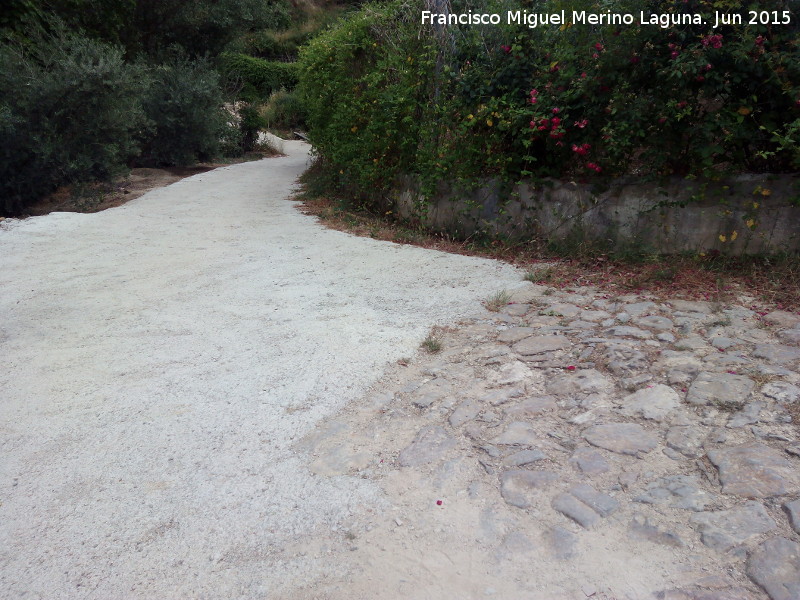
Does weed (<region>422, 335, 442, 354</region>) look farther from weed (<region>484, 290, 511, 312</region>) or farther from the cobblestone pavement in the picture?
weed (<region>484, 290, 511, 312</region>)

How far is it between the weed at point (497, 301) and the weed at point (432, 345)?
0.73m

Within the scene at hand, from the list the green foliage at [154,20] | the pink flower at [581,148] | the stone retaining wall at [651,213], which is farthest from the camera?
the green foliage at [154,20]

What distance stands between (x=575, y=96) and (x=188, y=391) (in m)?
3.93

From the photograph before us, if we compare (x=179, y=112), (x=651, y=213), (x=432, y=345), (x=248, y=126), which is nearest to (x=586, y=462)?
(x=432, y=345)

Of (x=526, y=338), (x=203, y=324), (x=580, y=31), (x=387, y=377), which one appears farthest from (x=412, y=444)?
(x=580, y=31)

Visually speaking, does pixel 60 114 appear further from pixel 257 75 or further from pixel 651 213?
pixel 257 75

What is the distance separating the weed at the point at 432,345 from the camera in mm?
3736

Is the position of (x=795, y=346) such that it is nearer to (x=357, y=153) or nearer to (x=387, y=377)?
(x=387, y=377)

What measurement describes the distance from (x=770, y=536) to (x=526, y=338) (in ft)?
6.32

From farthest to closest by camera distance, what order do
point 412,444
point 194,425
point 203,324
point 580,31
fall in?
point 580,31 < point 203,324 < point 194,425 < point 412,444

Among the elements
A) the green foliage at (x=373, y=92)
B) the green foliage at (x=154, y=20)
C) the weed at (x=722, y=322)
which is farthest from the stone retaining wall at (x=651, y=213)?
the green foliage at (x=154, y=20)

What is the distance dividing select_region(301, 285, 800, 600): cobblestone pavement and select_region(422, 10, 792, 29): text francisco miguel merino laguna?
2.18m

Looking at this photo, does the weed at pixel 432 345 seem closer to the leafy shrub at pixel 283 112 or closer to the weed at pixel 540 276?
the weed at pixel 540 276

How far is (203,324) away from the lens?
4246 mm
